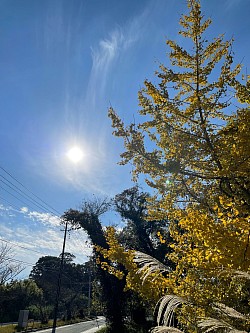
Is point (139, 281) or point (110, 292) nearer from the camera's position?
point (139, 281)

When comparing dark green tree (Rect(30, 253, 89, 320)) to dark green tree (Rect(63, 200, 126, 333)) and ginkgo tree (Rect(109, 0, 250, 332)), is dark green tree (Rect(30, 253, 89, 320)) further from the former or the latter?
ginkgo tree (Rect(109, 0, 250, 332))

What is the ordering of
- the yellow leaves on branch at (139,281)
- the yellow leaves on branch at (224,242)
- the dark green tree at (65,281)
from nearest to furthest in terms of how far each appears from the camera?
the yellow leaves on branch at (224,242)
the yellow leaves on branch at (139,281)
the dark green tree at (65,281)

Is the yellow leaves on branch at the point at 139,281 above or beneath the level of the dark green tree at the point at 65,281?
beneath

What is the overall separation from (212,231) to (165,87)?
156 inches

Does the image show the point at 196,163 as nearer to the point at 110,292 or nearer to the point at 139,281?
the point at 139,281

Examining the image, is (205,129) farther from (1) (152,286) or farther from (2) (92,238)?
(2) (92,238)

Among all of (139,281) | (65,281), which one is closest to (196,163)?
(139,281)

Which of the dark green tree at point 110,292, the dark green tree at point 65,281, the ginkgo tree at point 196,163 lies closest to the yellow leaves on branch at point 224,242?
the ginkgo tree at point 196,163

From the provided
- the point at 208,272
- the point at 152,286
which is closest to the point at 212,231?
the point at 208,272

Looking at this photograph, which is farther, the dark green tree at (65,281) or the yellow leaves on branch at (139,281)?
the dark green tree at (65,281)

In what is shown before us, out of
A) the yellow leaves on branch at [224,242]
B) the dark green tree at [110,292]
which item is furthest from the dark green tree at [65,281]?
the yellow leaves on branch at [224,242]

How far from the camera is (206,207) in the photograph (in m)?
5.82

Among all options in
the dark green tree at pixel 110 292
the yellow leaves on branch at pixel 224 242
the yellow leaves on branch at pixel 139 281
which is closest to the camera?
the yellow leaves on branch at pixel 224 242

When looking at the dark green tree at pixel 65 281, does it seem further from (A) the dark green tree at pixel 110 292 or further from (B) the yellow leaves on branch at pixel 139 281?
(B) the yellow leaves on branch at pixel 139 281
